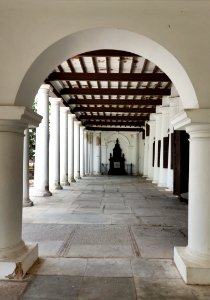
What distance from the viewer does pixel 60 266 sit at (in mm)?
4602

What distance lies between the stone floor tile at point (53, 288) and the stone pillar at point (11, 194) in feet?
0.93

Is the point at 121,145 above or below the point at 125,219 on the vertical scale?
above

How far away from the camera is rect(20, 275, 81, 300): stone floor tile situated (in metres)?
3.65

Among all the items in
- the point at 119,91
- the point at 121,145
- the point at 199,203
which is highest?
the point at 119,91

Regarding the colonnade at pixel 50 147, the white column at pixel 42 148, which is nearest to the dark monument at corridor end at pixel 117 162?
the colonnade at pixel 50 147

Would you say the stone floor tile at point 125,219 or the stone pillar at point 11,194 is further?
the stone floor tile at point 125,219

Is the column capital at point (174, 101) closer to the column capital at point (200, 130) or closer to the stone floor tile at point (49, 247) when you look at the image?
the stone floor tile at point (49, 247)

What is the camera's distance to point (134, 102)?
1803 cm

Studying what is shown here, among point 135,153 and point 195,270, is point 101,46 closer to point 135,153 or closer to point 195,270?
point 195,270

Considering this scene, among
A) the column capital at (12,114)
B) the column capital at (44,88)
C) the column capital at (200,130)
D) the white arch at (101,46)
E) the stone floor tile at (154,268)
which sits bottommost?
the stone floor tile at (154,268)

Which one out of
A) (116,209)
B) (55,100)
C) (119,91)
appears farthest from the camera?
(55,100)

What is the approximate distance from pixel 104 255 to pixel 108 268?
1.89 ft

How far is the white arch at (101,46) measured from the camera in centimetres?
440

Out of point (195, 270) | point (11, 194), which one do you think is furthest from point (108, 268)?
point (11, 194)
